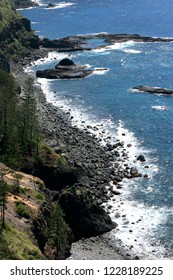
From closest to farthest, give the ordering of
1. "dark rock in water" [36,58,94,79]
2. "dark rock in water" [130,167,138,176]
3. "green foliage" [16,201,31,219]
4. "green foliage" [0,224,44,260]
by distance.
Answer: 1. "green foliage" [0,224,44,260]
2. "green foliage" [16,201,31,219]
3. "dark rock in water" [130,167,138,176]
4. "dark rock in water" [36,58,94,79]

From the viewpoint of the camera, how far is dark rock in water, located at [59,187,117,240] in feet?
268

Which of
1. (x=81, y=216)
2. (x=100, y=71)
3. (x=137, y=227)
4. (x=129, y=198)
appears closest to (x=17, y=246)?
(x=81, y=216)

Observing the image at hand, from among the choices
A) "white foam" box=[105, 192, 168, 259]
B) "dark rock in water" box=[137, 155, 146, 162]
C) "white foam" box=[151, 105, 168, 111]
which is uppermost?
"white foam" box=[151, 105, 168, 111]

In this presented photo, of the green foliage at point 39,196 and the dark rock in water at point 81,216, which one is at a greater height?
the green foliage at point 39,196

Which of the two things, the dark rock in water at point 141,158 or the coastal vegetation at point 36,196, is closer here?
the coastal vegetation at point 36,196

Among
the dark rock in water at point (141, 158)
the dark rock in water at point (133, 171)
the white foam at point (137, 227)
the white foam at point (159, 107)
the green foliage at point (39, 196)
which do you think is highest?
the white foam at point (159, 107)

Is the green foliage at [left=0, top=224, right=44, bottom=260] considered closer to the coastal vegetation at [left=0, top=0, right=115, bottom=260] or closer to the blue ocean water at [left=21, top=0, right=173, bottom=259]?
the coastal vegetation at [left=0, top=0, right=115, bottom=260]

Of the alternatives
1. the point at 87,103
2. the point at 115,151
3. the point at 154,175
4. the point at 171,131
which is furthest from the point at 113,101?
the point at 154,175

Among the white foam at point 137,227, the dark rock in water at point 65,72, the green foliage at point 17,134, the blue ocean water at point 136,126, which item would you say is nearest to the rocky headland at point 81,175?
the white foam at point 137,227

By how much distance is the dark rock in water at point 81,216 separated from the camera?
3211 inches

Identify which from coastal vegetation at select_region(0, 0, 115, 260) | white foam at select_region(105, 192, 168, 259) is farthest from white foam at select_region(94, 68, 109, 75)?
white foam at select_region(105, 192, 168, 259)

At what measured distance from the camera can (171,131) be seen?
12594 cm

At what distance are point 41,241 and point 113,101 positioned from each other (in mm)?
88555

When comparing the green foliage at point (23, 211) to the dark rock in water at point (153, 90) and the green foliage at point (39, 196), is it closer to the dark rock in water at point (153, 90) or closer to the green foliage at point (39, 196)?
the green foliage at point (39, 196)
